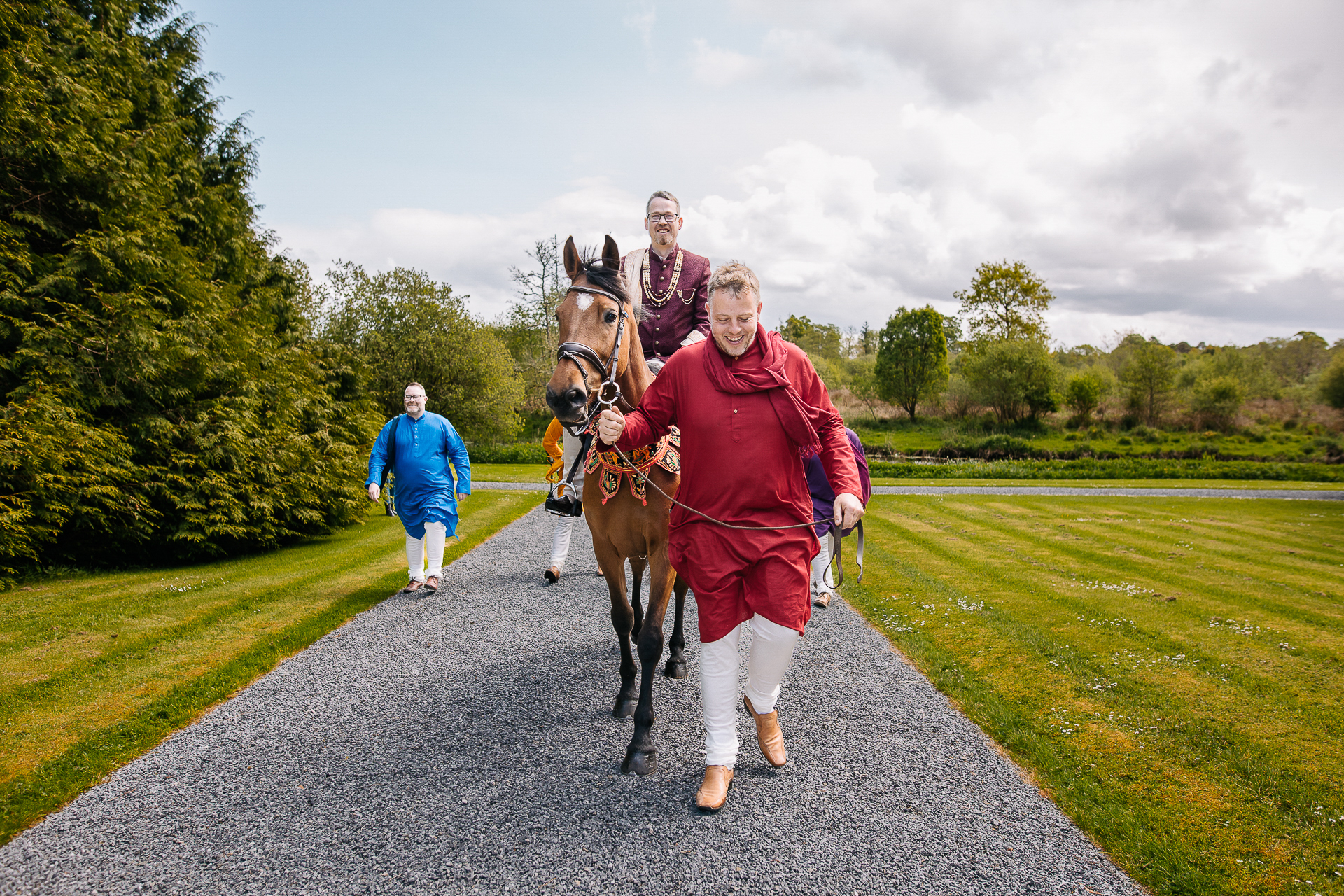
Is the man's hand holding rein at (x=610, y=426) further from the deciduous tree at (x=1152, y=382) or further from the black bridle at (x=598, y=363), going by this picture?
the deciduous tree at (x=1152, y=382)

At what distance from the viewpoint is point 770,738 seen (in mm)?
3629

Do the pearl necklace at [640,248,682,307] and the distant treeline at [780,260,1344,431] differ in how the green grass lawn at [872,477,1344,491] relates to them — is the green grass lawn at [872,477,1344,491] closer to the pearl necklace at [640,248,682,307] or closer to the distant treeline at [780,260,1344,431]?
the distant treeline at [780,260,1344,431]

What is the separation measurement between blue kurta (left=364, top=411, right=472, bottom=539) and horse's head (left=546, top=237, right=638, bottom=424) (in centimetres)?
421

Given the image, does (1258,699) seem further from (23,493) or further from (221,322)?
(221,322)

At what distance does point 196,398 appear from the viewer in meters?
9.04

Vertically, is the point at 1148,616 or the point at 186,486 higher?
the point at 186,486

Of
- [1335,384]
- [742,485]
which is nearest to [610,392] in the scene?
[742,485]

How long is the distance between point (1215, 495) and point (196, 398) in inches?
974

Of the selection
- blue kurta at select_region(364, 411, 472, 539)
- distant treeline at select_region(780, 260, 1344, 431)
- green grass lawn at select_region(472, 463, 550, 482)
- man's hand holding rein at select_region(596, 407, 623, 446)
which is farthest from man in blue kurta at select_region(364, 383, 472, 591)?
distant treeline at select_region(780, 260, 1344, 431)

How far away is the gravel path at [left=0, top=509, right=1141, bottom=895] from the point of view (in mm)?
2846

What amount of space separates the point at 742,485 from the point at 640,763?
6.07 ft

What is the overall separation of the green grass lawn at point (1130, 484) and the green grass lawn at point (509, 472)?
451 inches

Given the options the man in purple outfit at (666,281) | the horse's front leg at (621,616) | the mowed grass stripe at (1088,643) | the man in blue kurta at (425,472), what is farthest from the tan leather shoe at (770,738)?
the man in blue kurta at (425,472)

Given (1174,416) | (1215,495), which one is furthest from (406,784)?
(1174,416)
